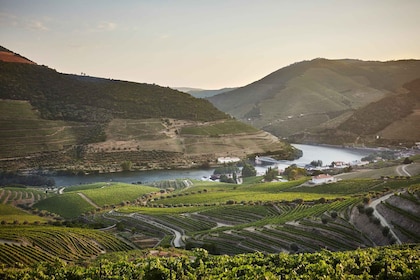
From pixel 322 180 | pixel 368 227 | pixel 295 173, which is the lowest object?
pixel 295 173

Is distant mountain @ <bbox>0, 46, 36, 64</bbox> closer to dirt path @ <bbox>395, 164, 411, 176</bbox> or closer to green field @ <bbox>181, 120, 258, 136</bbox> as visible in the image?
green field @ <bbox>181, 120, 258, 136</bbox>

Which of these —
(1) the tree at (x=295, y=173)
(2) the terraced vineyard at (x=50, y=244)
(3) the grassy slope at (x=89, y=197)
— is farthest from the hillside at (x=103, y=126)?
(2) the terraced vineyard at (x=50, y=244)

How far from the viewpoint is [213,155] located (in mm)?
145625

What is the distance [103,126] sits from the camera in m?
152

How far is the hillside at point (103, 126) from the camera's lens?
427ft

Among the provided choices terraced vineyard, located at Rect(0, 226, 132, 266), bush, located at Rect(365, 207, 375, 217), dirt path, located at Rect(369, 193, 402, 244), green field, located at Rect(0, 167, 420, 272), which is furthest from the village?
terraced vineyard, located at Rect(0, 226, 132, 266)

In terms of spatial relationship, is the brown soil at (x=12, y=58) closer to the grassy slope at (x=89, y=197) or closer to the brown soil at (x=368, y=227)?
the grassy slope at (x=89, y=197)

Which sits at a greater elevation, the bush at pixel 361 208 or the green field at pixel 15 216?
the bush at pixel 361 208

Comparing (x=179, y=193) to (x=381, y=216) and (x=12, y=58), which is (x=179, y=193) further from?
(x=12, y=58)

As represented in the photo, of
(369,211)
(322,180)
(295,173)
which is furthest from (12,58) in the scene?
(369,211)

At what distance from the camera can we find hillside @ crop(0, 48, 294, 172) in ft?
427

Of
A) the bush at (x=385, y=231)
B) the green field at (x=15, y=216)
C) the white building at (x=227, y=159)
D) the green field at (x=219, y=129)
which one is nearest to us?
the bush at (x=385, y=231)

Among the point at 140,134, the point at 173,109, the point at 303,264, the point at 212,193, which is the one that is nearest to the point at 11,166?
the point at 140,134

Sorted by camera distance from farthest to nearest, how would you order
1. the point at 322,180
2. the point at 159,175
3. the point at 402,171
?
the point at 159,175, the point at 322,180, the point at 402,171
